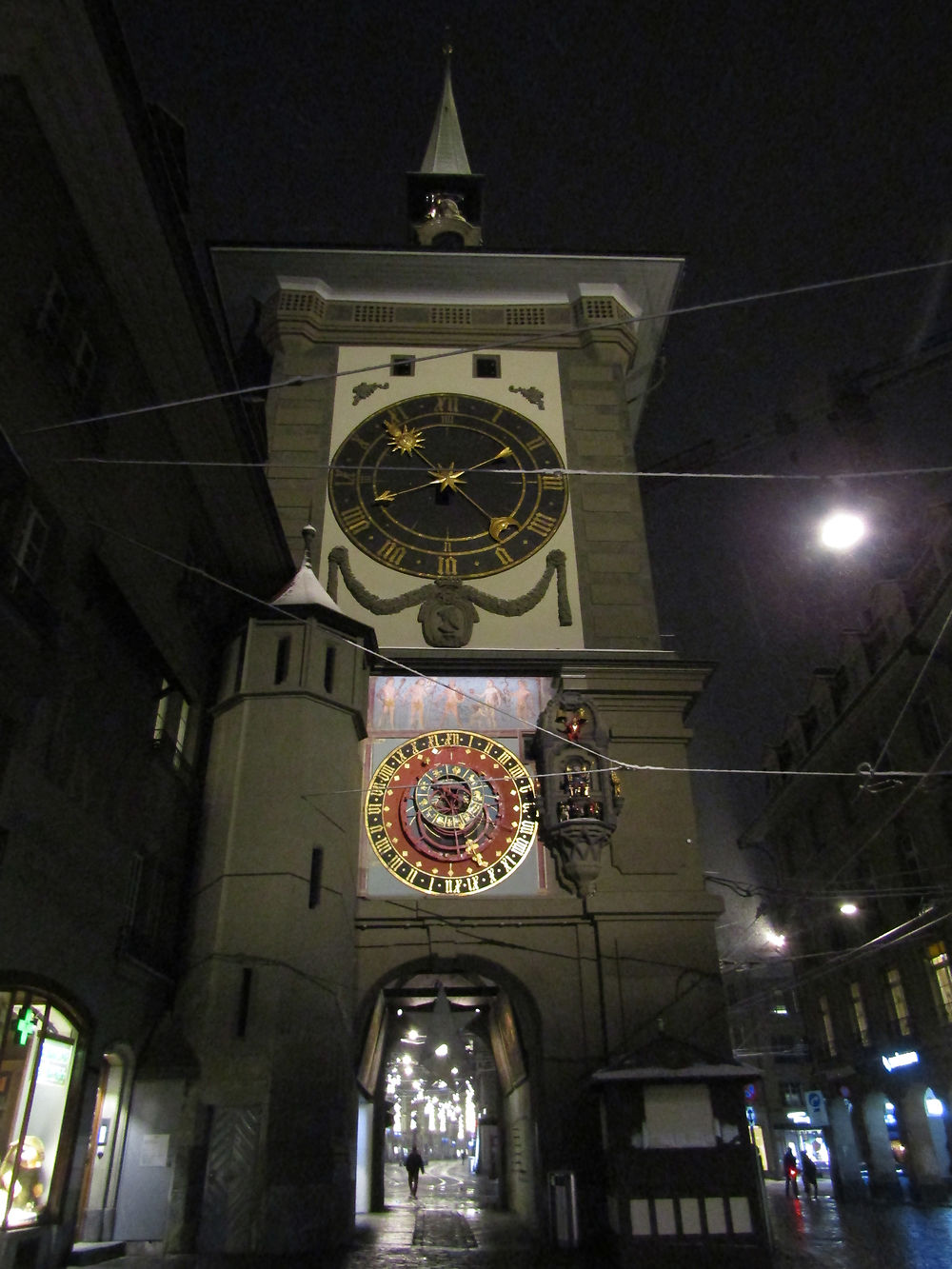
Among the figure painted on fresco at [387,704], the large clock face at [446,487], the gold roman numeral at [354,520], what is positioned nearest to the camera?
the figure painted on fresco at [387,704]

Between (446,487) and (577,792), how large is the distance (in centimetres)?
776

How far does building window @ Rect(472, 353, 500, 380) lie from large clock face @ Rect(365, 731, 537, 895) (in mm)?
9428

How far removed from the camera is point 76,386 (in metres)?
11.1

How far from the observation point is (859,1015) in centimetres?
3084

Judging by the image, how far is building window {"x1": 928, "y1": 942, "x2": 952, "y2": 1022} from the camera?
24.4 metres

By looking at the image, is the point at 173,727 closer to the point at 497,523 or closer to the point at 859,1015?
the point at 497,523

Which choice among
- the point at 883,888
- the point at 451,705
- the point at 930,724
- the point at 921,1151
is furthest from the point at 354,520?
the point at 921,1151

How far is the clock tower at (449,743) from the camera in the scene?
535 inches

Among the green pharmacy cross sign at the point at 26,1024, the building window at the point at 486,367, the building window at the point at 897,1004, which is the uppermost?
the building window at the point at 486,367

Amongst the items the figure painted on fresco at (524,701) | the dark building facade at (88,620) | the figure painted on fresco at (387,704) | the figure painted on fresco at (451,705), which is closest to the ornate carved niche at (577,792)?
the figure painted on fresco at (524,701)

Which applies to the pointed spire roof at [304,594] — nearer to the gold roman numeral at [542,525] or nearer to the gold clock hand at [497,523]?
the gold clock hand at [497,523]

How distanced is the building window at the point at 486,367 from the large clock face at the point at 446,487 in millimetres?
903

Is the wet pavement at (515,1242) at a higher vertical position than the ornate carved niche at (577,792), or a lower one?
lower

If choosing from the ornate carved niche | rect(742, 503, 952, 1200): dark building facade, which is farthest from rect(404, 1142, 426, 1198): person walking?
the ornate carved niche
